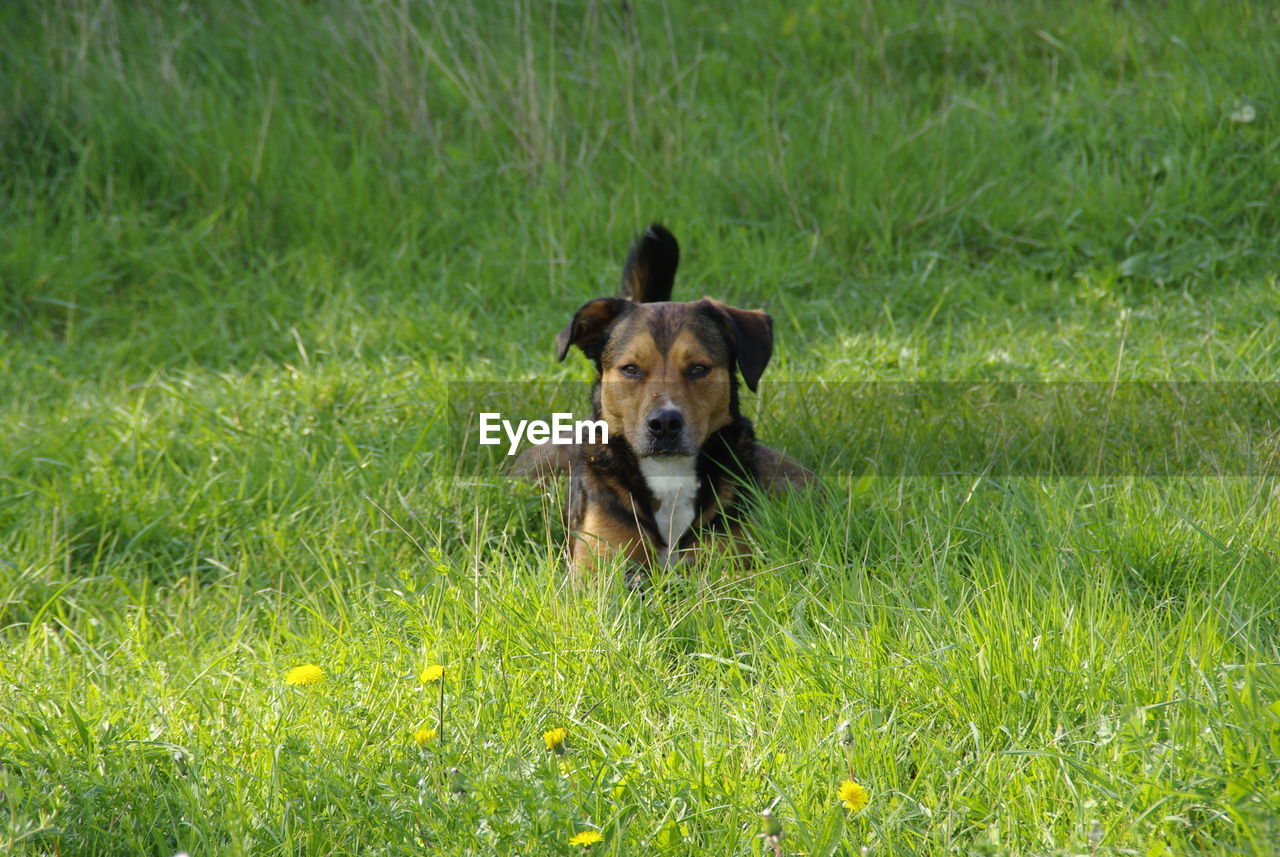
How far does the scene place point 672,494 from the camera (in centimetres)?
394

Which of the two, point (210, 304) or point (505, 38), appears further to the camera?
point (505, 38)

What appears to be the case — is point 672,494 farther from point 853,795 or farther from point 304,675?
point 853,795

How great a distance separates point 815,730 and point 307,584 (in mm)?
2043

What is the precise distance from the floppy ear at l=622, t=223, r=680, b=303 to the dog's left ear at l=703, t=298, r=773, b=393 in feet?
1.63

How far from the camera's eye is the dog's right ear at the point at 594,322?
4082mm

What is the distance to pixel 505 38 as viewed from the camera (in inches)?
303

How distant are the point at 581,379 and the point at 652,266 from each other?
30.8 inches

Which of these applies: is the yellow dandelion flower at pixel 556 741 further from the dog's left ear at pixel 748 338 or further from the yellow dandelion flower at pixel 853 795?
the dog's left ear at pixel 748 338

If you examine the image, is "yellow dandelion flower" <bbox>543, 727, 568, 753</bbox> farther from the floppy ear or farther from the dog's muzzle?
the floppy ear

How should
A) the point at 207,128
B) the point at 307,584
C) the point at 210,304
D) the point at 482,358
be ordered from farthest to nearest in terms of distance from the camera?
the point at 207,128 → the point at 210,304 → the point at 482,358 → the point at 307,584

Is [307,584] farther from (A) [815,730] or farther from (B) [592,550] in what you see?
(A) [815,730]

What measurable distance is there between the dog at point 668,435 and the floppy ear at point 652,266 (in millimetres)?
433

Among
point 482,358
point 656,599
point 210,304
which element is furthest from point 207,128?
point 656,599

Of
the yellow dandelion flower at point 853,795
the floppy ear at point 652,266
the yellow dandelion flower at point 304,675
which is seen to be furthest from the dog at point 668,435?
the yellow dandelion flower at point 853,795
